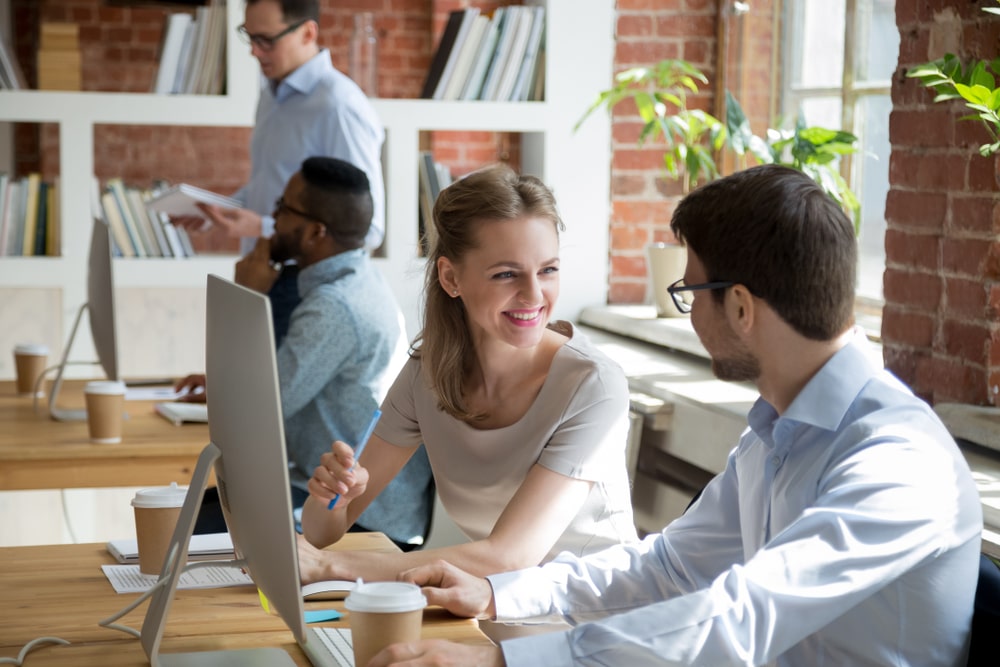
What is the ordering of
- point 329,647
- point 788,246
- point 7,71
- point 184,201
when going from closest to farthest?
point 788,246
point 329,647
point 184,201
point 7,71

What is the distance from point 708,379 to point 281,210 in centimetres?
114

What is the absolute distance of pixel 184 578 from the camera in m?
1.66

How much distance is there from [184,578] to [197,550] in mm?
93

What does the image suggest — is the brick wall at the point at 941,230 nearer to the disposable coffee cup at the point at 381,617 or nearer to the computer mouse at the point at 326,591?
the computer mouse at the point at 326,591

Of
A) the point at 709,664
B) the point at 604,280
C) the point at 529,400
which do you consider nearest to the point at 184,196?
the point at 604,280

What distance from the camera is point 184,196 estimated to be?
3.38 meters

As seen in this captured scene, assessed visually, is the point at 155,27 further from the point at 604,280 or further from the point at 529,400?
the point at 529,400

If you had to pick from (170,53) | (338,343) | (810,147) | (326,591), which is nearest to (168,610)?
(326,591)

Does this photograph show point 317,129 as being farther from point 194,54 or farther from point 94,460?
point 94,460

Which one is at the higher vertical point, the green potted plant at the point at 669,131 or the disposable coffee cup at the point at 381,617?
the green potted plant at the point at 669,131

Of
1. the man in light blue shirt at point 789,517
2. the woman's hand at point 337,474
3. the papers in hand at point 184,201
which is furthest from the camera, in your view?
the papers in hand at point 184,201

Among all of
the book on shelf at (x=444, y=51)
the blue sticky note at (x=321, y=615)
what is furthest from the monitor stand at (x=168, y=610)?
the book on shelf at (x=444, y=51)

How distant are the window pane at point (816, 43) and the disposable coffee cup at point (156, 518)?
7.85ft

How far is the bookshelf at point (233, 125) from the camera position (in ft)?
12.2
